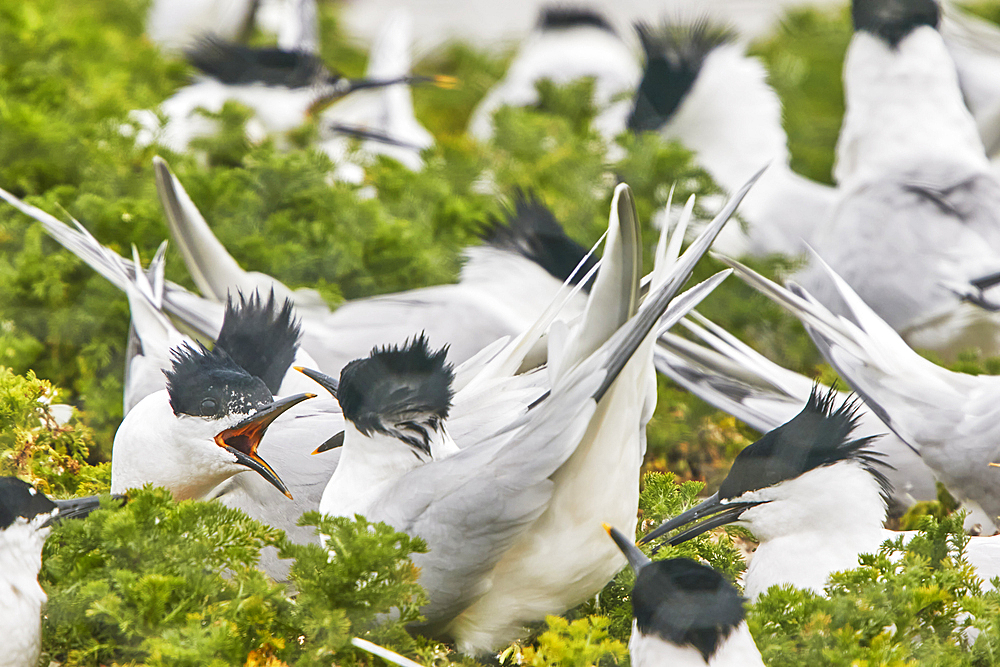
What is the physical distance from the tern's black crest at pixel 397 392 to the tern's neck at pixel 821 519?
21.8 inches

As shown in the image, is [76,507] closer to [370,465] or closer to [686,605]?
[370,465]

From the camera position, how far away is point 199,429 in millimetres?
1593

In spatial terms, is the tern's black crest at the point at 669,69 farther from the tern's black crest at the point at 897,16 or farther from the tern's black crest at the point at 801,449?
the tern's black crest at the point at 801,449

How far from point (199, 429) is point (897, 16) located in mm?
2255

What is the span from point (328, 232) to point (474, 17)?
5.51 meters

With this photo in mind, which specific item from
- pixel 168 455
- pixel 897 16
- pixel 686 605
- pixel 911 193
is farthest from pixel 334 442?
pixel 897 16

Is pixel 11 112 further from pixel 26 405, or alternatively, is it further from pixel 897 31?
pixel 897 31

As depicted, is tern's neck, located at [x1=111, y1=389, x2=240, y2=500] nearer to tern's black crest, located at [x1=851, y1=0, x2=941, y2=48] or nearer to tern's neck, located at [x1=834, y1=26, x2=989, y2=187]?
tern's neck, located at [x1=834, y1=26, x2=989, y2=187]

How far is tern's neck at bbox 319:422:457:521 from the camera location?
4.77 feet

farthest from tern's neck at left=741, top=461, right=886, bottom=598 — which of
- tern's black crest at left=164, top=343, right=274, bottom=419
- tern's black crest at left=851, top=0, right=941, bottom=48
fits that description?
tern's black crest at left=851, top=0, right=941, bottom=48

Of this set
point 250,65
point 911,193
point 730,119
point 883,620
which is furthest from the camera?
point 250,65

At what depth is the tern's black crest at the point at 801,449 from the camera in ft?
5.15

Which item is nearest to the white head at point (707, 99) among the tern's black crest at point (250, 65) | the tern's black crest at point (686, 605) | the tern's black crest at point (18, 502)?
the tern's black crest at point (250, 65)

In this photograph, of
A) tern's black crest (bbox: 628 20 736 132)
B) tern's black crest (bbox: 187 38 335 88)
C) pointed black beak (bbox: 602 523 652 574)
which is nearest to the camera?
pointed black beak (bbox: 602 523 652 574)
